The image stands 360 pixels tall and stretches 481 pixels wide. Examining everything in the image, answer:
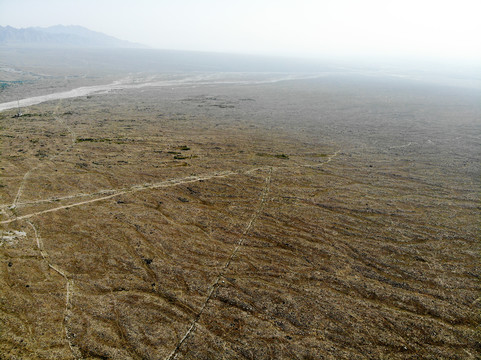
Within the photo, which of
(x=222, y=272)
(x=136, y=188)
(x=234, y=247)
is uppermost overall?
(x=136, y=188)

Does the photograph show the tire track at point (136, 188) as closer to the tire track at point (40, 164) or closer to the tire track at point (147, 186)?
the tire track at point (147, 186)

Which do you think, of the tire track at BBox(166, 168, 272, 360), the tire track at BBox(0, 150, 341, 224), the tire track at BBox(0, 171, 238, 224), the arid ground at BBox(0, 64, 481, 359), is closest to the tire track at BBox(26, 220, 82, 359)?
the arid ground at BBox(0, 64, 481, 359)

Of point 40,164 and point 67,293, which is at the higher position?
point 40,164

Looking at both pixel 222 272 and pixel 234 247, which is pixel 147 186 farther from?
pixel 222 272

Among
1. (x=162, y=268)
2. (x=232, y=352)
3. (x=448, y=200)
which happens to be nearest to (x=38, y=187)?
(x=162, y=268)

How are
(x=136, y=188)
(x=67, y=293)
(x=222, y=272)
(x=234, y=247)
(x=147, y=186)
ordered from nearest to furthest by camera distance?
(x=67, y=293) → (x=222, y=272) → (x=234, y=247) → (x=136, y=188) → (x=147, y=186)

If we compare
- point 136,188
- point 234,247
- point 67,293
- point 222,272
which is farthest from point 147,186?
point 222,272

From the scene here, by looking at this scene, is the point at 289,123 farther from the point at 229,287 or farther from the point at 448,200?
the point at 229,287

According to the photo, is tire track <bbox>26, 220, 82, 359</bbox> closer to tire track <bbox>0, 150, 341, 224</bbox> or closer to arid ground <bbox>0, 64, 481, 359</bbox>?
arid ground <bbox>0, 64, 481, 359</bbox>
